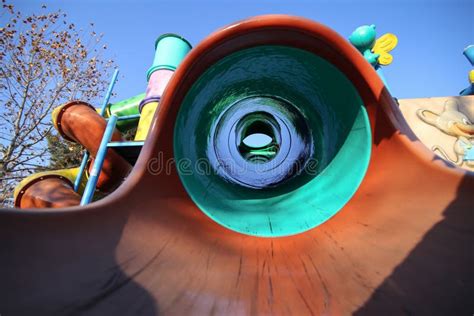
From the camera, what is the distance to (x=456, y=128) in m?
4.96

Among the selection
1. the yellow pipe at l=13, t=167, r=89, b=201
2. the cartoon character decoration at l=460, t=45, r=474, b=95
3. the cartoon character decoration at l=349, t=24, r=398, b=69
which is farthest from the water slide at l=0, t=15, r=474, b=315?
the cartoon character decoration at l=460, t=45, r=474, b=95

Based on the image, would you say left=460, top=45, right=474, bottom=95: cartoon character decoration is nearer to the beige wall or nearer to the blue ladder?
the beige wall

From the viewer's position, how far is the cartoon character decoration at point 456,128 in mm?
4816

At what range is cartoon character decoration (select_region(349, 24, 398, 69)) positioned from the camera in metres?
6.39

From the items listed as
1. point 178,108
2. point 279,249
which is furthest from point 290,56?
point 279,249

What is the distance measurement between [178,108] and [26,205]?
181 centimetres

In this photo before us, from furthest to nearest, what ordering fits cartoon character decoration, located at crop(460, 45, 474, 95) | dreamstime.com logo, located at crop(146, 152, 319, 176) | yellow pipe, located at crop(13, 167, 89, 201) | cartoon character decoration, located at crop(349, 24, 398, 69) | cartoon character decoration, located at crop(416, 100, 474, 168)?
1. cartoon character decoration, located at crop(460, 45, 474, 95)
2. cartoon character decoration, located at crop(349, 24, 398, 69)
3. cartoon character decoration, located at crop(416, 100, 474, 168)
4. yellow pipe, located at crop(13, 167, 89, 201)
5. dreamstime.com logo, located at crop(146, 152, 319, 176)

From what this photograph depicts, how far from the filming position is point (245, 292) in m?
1.02

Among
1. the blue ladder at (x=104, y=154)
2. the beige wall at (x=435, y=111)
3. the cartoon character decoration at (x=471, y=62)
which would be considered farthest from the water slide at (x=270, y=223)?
the cartoon character decoration at (x=471, y=62)

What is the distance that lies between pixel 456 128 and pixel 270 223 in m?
5.18

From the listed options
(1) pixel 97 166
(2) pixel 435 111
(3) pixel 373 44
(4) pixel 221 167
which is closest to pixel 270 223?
(4) pixel 221 167

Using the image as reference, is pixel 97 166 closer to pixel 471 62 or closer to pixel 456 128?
pixel 456 128

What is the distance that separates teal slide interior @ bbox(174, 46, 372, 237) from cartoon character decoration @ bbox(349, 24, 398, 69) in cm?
500

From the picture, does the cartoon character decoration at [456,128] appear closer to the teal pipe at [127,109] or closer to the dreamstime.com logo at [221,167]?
the dreamstime.com logo at [221,167]
